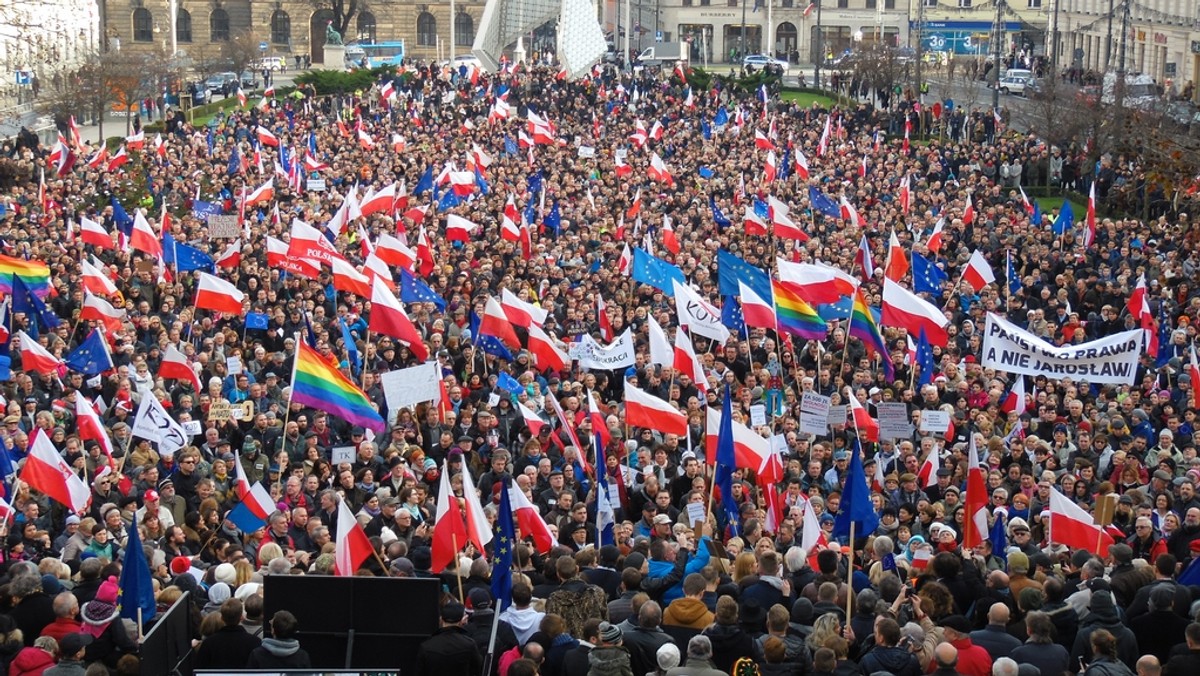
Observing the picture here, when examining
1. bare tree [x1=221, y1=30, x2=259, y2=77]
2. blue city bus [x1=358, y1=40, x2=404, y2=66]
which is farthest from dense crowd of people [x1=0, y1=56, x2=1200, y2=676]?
blue city bus [x1=358, y1=40, x2=404, y2=66]

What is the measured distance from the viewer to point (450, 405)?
17.6 meters

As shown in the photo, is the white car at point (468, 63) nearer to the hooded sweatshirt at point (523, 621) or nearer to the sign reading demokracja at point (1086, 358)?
the sign reading demokracja at point (1086, 358)

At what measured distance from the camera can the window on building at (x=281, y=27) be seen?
9888 centimetres

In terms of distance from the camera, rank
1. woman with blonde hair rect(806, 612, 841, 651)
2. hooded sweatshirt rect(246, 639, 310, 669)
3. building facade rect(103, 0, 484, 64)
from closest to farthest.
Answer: hooded sweatshirt rect(246, 639, 310, 669), woman with blonde hair rect(806, 612, 841, 651), building facade rect(103, 0, 484, 64)

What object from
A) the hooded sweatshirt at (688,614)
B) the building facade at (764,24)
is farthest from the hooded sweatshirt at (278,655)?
the building facade at (764,24)

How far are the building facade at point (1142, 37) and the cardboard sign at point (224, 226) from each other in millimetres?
35949

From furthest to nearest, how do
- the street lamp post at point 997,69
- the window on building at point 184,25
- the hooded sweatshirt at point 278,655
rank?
the window on building at point 184,25 → the street lamp post at point 997,69 → the hooded sweatshirt at point 278,655

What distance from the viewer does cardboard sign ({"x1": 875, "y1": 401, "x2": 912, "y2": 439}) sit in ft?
54.8

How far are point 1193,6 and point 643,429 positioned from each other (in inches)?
2077

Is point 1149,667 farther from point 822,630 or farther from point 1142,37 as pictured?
point 1142,37

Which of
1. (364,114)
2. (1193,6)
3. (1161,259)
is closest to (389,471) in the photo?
(1161,259)

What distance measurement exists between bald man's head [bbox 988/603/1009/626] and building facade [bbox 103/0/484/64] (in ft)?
293

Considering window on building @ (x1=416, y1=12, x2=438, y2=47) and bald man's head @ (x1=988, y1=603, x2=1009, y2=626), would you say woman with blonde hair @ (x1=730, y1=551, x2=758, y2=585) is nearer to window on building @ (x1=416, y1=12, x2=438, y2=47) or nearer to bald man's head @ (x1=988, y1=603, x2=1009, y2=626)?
bald man's head @ (x1=988, y1=603, x2=1009, y2=626)

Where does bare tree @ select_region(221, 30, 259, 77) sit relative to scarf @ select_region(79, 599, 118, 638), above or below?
above
